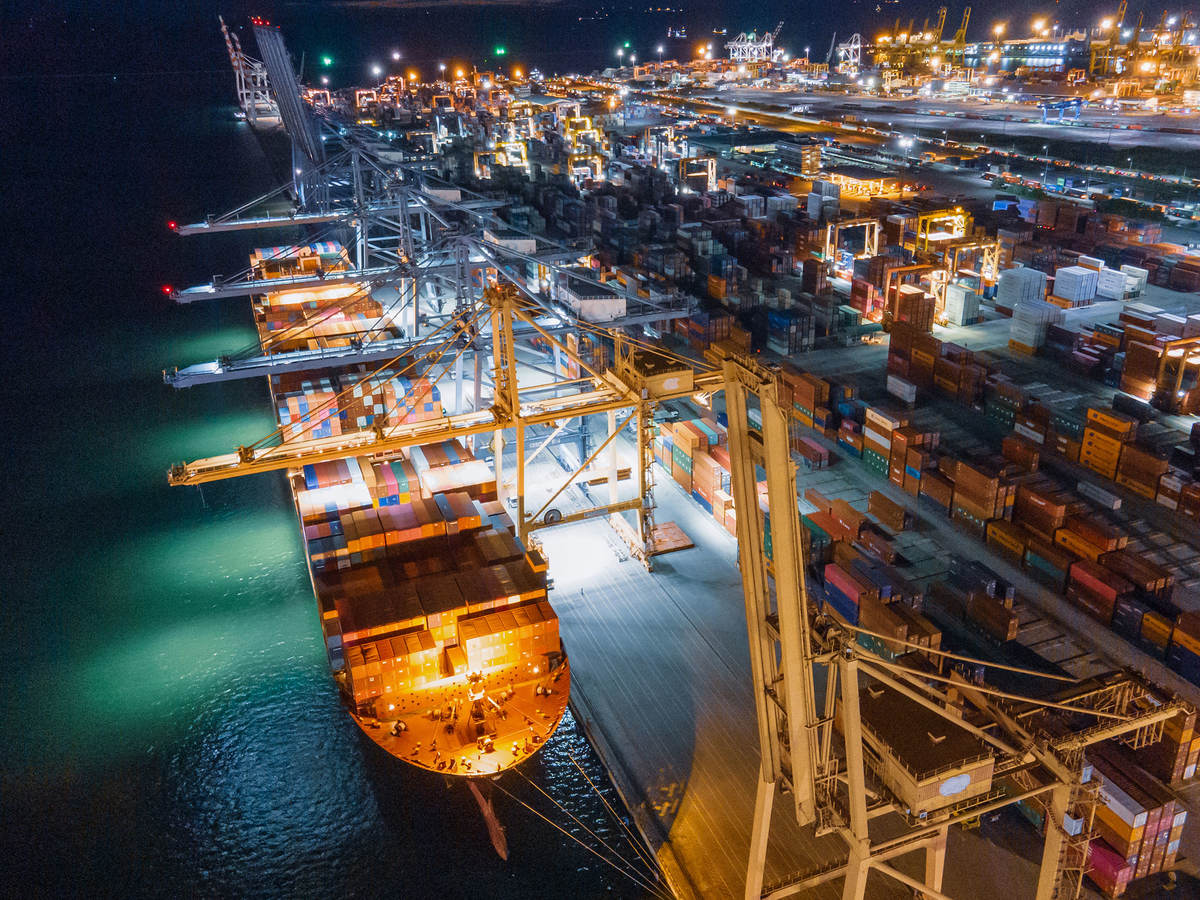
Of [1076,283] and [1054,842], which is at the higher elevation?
[1076,283]

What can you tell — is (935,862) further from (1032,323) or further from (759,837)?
(1032,323)

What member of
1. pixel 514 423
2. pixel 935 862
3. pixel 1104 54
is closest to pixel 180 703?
pixel 514 423

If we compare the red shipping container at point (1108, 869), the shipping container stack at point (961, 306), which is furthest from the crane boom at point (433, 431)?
the shipping container stack at point (961, 306)

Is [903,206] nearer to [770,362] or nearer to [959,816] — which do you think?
[770,362]

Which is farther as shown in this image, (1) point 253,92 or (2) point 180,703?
(1) point 253,92

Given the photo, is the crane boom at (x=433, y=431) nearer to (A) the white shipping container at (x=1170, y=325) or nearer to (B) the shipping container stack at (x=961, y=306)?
(A) the white shipping container at (x=1170, y=325)

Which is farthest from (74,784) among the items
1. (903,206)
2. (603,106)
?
(603,106)
